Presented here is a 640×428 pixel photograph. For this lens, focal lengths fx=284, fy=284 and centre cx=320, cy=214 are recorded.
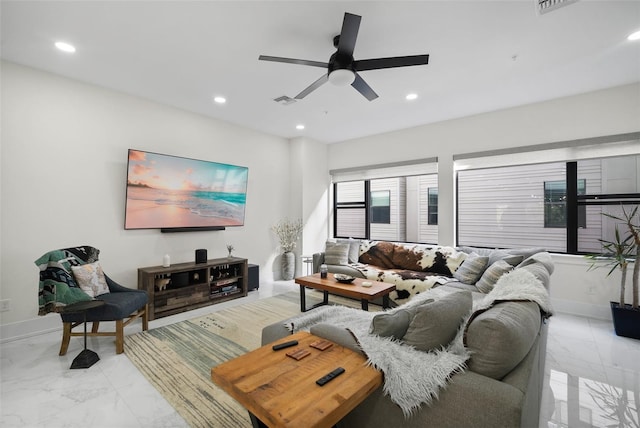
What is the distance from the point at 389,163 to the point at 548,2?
350 centimetres

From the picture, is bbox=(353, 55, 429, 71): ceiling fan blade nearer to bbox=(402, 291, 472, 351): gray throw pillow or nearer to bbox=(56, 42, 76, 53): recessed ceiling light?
bbox=(402, 291, 472, 351): gray throw pillow

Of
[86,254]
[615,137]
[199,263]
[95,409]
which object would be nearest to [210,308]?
[199,263]

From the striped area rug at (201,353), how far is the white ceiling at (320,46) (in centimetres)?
283

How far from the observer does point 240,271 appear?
4.53 metres

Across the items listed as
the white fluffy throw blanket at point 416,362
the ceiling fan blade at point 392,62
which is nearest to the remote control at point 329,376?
the white fluffy throw blanket at point 416,362

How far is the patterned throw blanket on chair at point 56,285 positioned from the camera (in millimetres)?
2391

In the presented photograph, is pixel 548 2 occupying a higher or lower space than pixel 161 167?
higher

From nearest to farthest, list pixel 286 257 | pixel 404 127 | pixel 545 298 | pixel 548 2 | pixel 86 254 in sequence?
pixel 545 298
pixel 548 2
pixel 86 254
pixel 404 127
pixel 286 257

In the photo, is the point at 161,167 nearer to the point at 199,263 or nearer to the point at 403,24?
the point at 199,263

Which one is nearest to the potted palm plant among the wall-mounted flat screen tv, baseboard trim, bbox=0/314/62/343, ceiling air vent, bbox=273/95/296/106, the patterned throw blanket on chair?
ceiling air vent, bbox=273/95/296/106

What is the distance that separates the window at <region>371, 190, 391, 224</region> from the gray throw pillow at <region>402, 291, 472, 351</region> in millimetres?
4469

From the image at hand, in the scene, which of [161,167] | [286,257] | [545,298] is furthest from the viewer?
[286,257]

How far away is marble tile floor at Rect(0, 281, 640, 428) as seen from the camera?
181 cm

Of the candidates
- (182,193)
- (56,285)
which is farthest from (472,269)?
(56,285)
